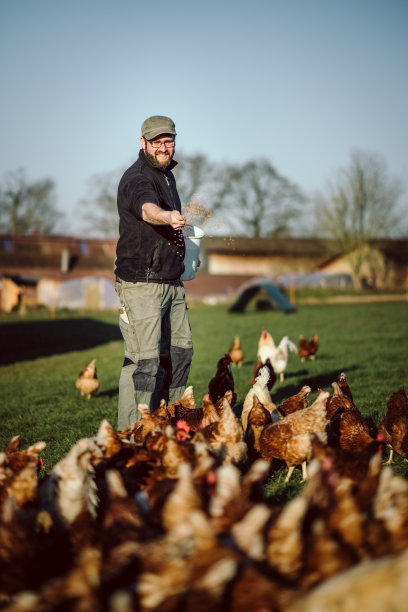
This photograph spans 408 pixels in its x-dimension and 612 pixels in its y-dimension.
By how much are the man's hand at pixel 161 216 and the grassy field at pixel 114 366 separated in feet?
6.65

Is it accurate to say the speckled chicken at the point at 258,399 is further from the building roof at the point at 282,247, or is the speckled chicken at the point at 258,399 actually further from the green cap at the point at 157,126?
the building roof at the point at 282,247

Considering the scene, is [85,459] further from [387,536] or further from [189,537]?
[387,536]

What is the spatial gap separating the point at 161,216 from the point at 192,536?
2.42 metres

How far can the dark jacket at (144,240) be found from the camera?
14.5ft

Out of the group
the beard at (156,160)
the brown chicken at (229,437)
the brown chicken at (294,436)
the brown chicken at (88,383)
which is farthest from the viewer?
the brown chicken at (88,383)

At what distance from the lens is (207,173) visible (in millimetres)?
49438

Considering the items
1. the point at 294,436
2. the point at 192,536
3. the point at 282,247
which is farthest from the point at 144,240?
the point at 282,247

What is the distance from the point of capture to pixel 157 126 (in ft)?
14.2

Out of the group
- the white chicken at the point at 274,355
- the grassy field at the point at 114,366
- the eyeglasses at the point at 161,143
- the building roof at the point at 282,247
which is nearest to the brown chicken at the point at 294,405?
the grassy field at the point at 114,366

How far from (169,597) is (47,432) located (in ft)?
13.4

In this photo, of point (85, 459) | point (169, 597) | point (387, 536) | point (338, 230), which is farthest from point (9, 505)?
point (338, 230)

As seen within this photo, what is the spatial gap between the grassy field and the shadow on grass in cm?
3

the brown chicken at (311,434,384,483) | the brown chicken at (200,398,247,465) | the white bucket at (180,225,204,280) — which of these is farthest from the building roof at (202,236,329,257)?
the brown chicken at (311,434,384,483)

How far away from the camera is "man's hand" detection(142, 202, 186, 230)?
3770 mm
